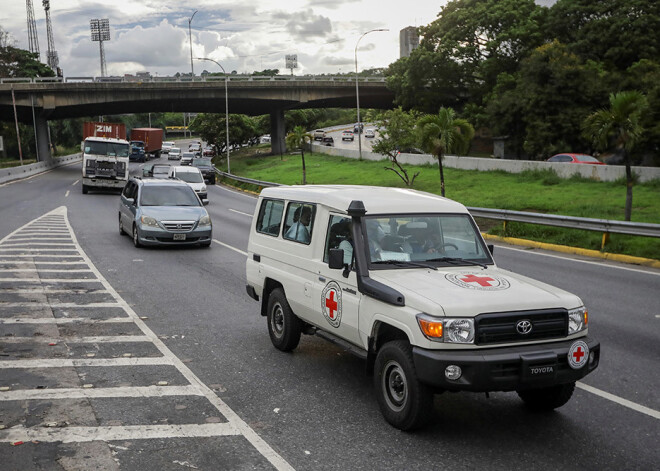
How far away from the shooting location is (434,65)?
6444cm

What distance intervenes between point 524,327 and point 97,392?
14.0ft

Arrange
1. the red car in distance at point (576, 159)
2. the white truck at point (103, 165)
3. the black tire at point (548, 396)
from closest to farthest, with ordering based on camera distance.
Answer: the black tire at point (548, 396)
the red car in distance at point (576, 159)
the white truck at point (103, 165)

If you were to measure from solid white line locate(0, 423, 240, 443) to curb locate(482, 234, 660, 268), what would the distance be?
1335 centimetres

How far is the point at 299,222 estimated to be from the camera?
26.7ft

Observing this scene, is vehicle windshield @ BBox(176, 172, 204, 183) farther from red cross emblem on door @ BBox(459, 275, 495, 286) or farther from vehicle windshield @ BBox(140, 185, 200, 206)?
red cross emblem on door @ BBox(459, 275, 495, 286)

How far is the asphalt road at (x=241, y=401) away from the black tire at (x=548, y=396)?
0.10m

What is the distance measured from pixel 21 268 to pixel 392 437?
1107 cm

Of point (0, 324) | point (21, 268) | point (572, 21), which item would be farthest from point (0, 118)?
point (0, 324)

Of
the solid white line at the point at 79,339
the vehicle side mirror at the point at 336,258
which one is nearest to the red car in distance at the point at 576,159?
the solid white line at the point at 79,339

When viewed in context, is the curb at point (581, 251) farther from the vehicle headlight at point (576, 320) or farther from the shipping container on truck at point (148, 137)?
the shipping container on truck at point (148, 137)

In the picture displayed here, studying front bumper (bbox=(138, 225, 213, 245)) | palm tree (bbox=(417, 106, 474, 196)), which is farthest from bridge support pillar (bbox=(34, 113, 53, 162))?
front bumper (bbox=(138, 225, 213, 245))

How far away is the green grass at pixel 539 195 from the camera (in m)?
19.2

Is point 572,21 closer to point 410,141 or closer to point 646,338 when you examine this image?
point 410,141

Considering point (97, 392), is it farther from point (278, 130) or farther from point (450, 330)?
point (278, 130)
